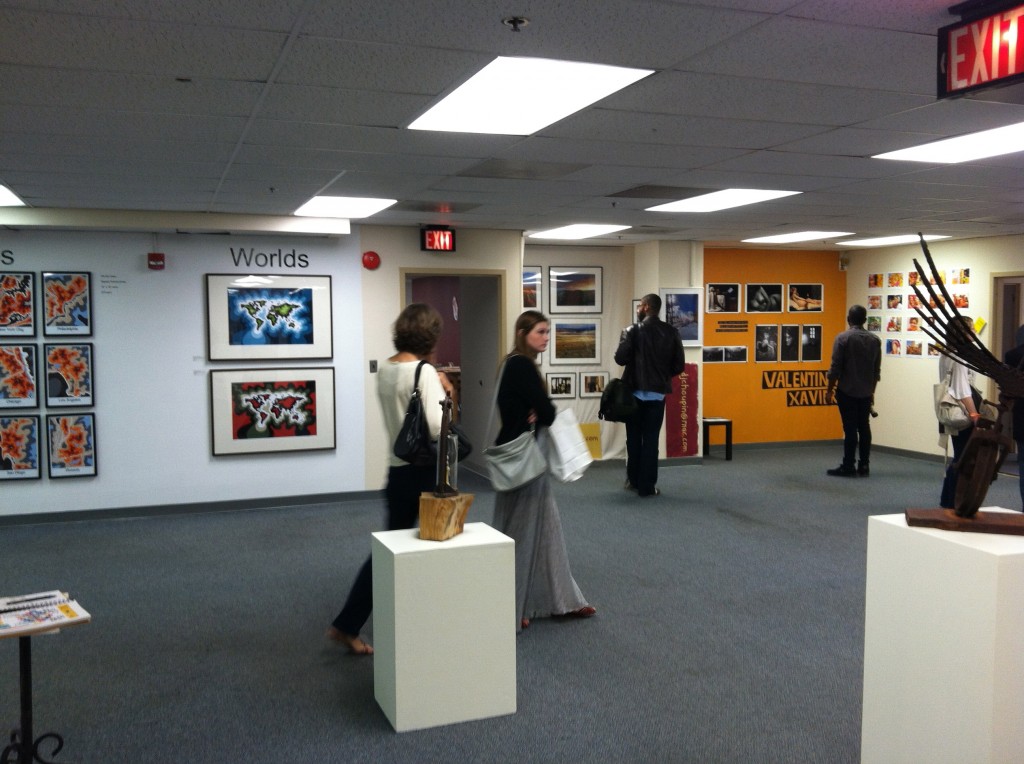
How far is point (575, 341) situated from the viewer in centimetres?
955

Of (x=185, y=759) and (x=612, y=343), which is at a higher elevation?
(x=612, y=343)

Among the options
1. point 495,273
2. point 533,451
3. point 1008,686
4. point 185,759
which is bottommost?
point 185,759

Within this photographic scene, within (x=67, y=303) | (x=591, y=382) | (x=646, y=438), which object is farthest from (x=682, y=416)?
(x=67, y=303)

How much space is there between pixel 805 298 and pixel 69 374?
7970mm

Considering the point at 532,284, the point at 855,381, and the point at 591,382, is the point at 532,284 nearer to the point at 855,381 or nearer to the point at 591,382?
the point at 591,382

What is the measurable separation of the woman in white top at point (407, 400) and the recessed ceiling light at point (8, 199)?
124 inches

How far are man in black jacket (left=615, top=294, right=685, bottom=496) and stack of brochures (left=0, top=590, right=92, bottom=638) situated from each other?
5.36m

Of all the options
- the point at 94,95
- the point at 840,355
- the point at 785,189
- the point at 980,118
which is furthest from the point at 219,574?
the point at 840,355

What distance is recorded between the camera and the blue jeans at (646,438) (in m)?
7.61

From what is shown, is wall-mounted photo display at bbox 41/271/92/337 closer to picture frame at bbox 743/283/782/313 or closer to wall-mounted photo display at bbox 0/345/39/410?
wall-mounted photo display at bbox 0/345/39/410

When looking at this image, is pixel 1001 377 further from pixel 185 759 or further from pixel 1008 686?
pixel 185 759

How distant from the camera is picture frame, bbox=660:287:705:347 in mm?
9219

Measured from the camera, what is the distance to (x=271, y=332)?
24.1ft

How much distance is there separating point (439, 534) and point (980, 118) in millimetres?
2813
